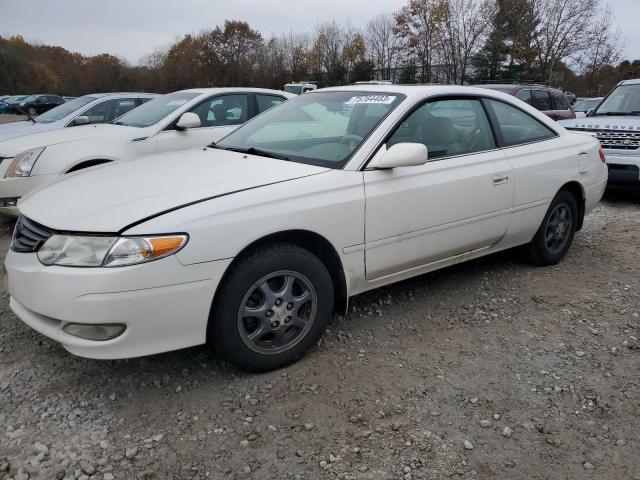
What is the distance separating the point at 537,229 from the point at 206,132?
12.6 feet

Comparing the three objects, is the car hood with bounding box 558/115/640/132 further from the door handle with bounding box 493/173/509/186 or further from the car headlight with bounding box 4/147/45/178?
the car headlight with bounding box 4/147/45/178

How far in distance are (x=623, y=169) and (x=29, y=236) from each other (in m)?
7.16

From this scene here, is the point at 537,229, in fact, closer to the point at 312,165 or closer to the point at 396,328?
the point at 396,328

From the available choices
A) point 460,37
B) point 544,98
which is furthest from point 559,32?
point 544,98

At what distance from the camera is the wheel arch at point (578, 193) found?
4570 mm

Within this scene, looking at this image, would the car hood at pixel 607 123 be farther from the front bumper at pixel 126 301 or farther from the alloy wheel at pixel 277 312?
the front bumper at pixel 126 301

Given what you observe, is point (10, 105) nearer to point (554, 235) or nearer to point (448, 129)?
point (448, 129)

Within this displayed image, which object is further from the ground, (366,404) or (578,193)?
(578,193)

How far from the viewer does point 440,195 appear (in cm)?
344

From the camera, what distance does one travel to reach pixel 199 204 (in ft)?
8.43

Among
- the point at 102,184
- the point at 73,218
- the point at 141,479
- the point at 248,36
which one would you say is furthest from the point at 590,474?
the point at 248,36

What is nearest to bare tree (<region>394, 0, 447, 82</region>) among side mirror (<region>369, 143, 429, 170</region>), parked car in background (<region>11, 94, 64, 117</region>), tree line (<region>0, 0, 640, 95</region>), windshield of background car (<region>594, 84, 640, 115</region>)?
tree line (<region>0, 0, 640, 95</region>)

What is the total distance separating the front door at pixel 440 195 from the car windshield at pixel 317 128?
21cm

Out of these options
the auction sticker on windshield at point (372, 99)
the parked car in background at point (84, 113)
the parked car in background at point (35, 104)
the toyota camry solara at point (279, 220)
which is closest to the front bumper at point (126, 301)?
the toyota camry solara at point (279, 220)
